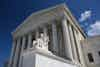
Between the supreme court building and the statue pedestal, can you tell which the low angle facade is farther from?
the statue pedestal

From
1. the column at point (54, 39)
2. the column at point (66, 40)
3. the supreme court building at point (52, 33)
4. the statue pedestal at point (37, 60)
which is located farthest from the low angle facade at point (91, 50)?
the statue pedestal at point (37, 60)

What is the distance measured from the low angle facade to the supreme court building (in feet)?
2.50

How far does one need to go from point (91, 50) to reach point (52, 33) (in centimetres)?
573

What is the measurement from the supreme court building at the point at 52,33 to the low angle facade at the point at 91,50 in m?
0.76

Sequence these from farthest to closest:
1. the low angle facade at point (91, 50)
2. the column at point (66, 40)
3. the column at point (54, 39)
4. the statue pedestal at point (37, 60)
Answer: the low angle facade at point (91, 50) < the column at point (54, 39) < the column at point (66, 40) < the statue pedestal at point (37, 60)

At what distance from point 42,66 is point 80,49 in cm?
1481

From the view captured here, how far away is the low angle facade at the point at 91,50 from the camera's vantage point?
19141 mm

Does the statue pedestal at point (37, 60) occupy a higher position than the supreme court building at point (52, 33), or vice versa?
the supreme court building at point (52, 33)

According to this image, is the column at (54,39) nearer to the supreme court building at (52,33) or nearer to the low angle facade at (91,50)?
Result: the supreme court building at (52,33)

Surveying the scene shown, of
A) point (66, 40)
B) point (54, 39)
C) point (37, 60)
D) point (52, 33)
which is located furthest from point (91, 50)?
Result: point (37, 60)

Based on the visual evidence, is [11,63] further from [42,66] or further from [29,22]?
[42,66]

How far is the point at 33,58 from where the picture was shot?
577 cm

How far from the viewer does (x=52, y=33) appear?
65.7ft

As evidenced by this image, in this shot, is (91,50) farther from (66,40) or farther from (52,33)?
(52,33)
